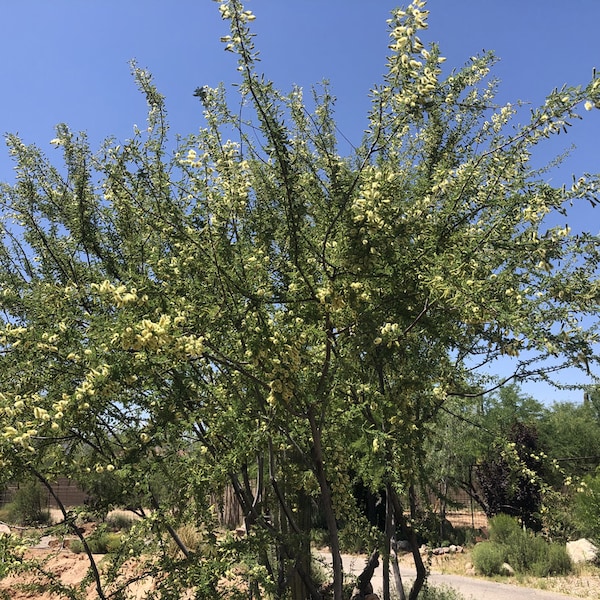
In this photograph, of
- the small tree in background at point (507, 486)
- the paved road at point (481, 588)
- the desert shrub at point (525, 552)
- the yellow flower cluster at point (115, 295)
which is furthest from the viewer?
the small tree in background at point (507, 486)

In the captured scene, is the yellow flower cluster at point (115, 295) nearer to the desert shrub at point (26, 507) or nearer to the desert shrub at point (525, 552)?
the desert shrub at point (525, 552)

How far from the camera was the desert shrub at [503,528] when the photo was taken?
14.3 meters

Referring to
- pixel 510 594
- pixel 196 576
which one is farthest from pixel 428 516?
pixel 510 594

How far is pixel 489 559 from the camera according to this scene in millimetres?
12922

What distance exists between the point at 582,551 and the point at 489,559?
216 cm

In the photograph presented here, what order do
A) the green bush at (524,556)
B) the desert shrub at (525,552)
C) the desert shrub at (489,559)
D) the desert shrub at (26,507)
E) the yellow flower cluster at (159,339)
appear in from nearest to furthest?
1. the yellow flower cluster at (159,339)
2. the green bush at (524,556)
3. the desert shrub at (525,552)
4. the desert shrub at (489,559)
5. the desert shrub at (26,507)

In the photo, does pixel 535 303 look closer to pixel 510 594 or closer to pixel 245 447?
pixel 245 447

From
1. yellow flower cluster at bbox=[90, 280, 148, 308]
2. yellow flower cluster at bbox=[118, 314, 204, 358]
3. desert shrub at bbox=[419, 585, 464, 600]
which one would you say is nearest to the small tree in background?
desert shrub at bbox=[419, 585, 464, 600]

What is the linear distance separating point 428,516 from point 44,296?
4.57 metres

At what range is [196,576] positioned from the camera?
12.6 feet

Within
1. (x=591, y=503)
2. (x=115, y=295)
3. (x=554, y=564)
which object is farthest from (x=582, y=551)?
(x=115, y=295)

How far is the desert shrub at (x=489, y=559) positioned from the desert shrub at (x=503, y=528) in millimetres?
890

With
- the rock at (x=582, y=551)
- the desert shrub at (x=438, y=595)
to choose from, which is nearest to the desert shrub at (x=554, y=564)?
the rock at (x=582, y=551)

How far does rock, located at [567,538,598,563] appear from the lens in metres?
12.8
